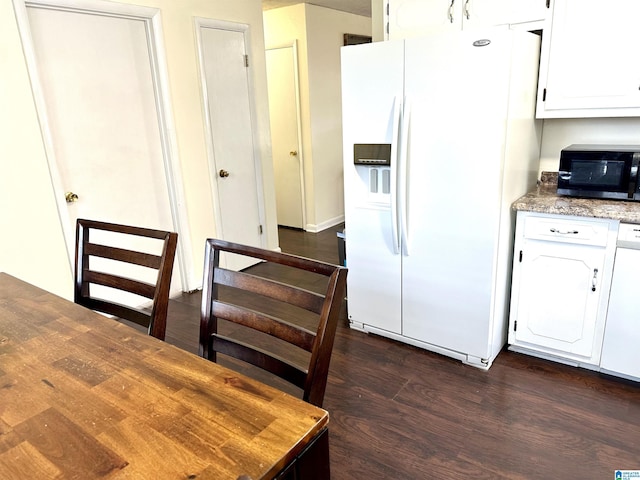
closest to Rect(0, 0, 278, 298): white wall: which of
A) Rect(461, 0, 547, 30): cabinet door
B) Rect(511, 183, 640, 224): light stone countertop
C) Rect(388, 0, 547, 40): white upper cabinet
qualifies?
Rect(388, 0, 547, 40): white upper cabinet

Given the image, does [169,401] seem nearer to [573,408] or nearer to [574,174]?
[573,408]

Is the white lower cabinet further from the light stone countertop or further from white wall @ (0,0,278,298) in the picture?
white wall @ (0,0,278,298)

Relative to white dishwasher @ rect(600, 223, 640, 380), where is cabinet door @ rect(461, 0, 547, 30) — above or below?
above

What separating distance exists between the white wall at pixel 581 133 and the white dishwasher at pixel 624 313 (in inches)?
28.7

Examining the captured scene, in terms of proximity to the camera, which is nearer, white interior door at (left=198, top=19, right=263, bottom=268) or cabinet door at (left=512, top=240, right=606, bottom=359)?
cabinet door at (left=512, top=240, right=606, bottom=359)

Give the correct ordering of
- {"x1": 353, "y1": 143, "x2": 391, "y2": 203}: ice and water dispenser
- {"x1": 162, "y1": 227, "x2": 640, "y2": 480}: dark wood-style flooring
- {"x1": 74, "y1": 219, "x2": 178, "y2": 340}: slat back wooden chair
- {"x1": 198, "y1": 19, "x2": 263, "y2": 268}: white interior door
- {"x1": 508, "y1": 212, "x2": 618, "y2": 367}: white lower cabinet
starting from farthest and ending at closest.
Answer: {"x1": 198, "y1": 19, "x2": 263, "y2": 268}: white interior door < {"x1": 353, "y1": 143, "x2": 391, "y2": 203}: ice and water dispenser < {"x1": 508, "y1": 212, "x2": 618, "y2": 367}: white lower cabinet < {"x1": 162, "y1": 227, "x2": 640, "y2": 480}: dark wood-style flooring < {"x1": 74, "y1": 219, "x2": 178, "y2": 340}: slat back wooden chair

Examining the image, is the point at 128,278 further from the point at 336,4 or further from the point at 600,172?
the point at 336,4

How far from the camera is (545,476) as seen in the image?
5.54ft

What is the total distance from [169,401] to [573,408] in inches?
75.2

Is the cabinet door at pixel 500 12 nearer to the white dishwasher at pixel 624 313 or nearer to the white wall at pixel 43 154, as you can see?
the white dishwasher at pixel 624 313

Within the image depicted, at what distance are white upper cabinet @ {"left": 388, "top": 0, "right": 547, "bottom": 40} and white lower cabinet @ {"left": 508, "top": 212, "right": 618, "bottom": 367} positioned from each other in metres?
1.01

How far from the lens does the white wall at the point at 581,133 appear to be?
8.00ft

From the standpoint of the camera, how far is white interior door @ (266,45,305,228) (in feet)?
16.1

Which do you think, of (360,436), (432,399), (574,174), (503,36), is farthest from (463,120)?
(360,436)
